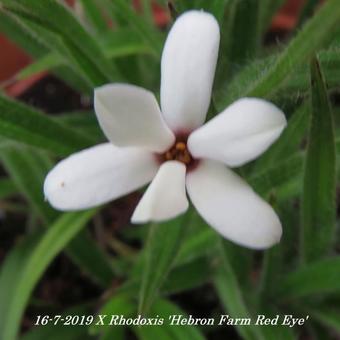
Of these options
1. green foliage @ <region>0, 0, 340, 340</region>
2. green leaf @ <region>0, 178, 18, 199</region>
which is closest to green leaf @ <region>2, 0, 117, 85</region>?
green foliage @ <region>0, 0, 340, 340</region>

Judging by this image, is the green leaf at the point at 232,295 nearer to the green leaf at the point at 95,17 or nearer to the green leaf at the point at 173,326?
the green leaf at the point at 173,326

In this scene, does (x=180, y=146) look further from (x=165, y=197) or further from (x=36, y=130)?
(x=36, y=130)

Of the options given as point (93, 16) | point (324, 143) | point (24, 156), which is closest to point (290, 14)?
point (93, 16)

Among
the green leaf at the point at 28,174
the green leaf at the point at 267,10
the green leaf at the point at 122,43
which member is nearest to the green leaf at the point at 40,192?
the green leaf at the point at 28,174

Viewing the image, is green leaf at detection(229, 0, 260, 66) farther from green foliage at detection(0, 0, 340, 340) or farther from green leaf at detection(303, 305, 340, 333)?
green leaf at detection(303, 305, 340, 333)

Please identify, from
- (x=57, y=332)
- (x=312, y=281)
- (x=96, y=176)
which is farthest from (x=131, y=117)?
(x=57, y=332)
